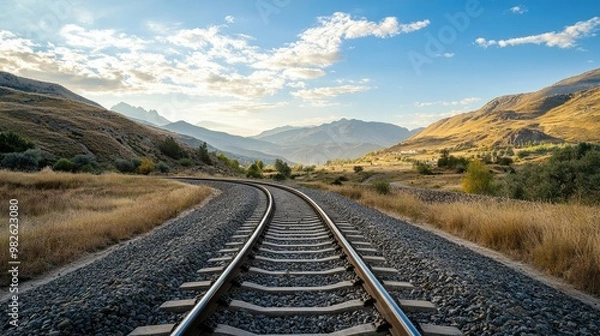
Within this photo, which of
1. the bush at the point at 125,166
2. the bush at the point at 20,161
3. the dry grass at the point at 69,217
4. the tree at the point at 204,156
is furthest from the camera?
the tree at the point at 204,156

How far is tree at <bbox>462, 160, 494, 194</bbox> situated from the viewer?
36969 mm

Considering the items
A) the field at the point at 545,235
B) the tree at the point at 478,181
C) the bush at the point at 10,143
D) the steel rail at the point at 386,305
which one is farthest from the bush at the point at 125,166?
the steel rail at the point at 386,305

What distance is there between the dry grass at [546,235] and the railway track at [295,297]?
9.00ft

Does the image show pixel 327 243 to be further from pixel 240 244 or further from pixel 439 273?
pixel 439 273

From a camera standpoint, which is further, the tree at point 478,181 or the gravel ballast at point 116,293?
the tree at point 478,181

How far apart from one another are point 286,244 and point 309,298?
320 centimetres

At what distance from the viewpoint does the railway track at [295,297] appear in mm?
3572

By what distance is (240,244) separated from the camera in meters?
7.49

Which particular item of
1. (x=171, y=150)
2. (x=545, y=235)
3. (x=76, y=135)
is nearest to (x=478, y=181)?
(x=545, y=235)

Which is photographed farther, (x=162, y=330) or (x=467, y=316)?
(x=467, y=316)

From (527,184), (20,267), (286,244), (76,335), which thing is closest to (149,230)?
(20,267)

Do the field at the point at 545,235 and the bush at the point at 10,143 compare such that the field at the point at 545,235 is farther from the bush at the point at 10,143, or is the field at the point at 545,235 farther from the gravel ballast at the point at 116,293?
the bush at the point at 10,143

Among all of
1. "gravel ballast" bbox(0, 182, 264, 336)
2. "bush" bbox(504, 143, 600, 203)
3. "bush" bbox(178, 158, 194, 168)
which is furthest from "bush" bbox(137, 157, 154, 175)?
"gravel ballast" bbox(0, 182, 264, 336)

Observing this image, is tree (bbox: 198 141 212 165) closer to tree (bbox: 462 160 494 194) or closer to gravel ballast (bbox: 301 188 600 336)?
tree (bbox: 462 160 494 194)
